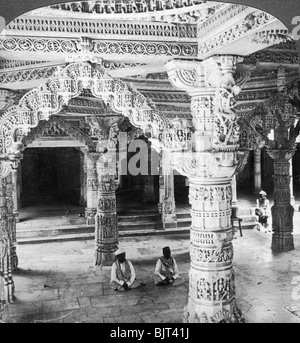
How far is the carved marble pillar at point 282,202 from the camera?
960cm

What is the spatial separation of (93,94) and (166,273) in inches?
160

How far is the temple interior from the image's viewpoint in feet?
14.4

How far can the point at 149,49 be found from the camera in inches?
191

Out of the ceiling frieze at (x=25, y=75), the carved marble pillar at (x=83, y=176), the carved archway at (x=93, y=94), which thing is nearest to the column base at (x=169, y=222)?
the carved marble pillar at (x=83, y=176)

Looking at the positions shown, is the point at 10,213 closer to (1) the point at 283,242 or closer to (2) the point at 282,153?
(2) the point at 282,153

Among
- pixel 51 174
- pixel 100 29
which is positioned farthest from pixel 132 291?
pixel 51 174

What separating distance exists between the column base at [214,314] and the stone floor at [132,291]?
95 cm

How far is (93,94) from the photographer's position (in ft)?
17.2

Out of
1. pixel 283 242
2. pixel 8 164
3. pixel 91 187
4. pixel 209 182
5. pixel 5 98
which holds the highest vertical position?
pixel 5 98

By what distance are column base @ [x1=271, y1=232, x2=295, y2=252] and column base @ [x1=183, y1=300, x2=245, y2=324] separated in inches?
198

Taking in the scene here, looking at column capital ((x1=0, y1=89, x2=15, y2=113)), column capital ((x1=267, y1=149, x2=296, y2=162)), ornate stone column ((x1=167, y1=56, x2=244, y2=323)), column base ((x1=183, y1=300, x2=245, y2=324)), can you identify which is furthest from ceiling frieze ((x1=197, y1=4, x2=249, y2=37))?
column capital ((x1=267, y1=149, x2=296, y2=162))

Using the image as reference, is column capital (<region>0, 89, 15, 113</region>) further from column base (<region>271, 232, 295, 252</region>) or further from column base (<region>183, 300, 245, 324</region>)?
column base (<region>271, 232, 295, 252</region>)

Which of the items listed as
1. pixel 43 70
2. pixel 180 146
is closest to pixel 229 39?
pixel 180 146

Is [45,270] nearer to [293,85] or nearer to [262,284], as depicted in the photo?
[262,284]
